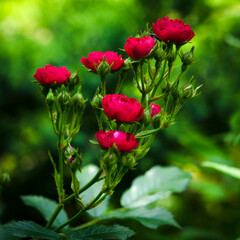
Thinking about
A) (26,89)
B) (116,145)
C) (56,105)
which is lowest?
(116,145)

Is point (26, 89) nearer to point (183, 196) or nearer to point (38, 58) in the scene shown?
point (38, 58)

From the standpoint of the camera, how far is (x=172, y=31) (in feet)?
2.16

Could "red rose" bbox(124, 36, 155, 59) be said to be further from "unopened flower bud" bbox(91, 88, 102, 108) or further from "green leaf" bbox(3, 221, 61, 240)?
"green leaf" bbox(3, 221, 61, 240)

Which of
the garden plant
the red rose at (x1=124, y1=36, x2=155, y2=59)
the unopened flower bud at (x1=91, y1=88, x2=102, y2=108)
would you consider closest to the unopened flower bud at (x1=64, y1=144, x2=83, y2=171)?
the garden plant

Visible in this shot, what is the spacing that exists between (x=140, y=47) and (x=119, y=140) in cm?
19

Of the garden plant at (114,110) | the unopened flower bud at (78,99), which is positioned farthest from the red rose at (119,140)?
the unopened flower bud at (78,99)

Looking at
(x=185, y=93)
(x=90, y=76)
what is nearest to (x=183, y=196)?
(x=90, y=76)

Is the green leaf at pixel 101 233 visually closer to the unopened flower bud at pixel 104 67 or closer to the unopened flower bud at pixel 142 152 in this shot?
the unopened flower bud at pixel 142 152

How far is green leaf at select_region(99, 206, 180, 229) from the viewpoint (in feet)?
2.81

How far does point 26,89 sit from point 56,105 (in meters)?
1.73

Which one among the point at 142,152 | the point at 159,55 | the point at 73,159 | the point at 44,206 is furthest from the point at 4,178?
the point at 159,55

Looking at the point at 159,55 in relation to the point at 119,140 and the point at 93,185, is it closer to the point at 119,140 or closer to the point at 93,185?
the point at 119,140

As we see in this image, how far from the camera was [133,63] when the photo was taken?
27.5 inches

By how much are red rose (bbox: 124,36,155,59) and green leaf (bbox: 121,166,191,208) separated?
43 centimetres
